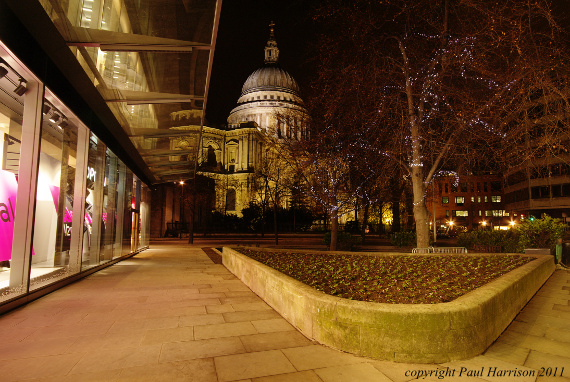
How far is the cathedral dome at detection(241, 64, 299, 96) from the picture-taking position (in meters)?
97.5

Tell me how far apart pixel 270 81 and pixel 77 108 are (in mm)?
93830

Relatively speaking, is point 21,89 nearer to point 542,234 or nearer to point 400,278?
point 400,278

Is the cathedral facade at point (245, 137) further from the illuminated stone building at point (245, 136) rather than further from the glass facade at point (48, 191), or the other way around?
the glass facade at point (48, 191)

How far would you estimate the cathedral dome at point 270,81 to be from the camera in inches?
3839

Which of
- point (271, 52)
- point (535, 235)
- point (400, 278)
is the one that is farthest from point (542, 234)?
point (271, 52)

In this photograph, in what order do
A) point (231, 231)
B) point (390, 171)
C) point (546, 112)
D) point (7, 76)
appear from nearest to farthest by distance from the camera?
point (7, 76), point (546, 112), point (390, 171), point (231, 231)

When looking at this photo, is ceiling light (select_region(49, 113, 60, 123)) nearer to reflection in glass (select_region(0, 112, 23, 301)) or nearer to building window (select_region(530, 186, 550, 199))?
reflection in glass (select_region(0, 112, 23, 301))

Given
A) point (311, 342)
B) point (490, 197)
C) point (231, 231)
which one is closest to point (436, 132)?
point (311, 342)

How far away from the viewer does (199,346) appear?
4.38m

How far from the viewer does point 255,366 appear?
3.74 meters

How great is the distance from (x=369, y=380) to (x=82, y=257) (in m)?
8.91

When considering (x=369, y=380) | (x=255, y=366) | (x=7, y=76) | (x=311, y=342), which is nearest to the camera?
(x=369, y=380)

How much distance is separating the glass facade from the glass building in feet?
0.08

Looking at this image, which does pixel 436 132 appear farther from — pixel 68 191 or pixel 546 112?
pixel 68 191
